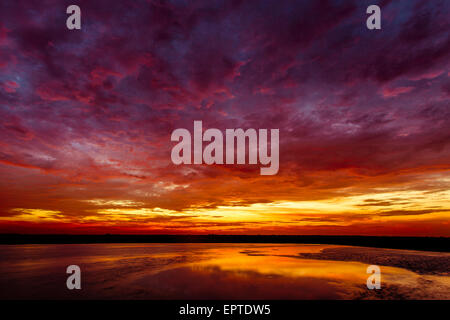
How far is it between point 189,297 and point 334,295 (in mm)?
7044

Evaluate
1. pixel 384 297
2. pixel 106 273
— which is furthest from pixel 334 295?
pixel 106 273

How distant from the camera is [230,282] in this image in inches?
642

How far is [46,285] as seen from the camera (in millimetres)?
15445

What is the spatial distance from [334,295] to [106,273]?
1550 cm

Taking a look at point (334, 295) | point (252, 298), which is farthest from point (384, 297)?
point (252, 298)
